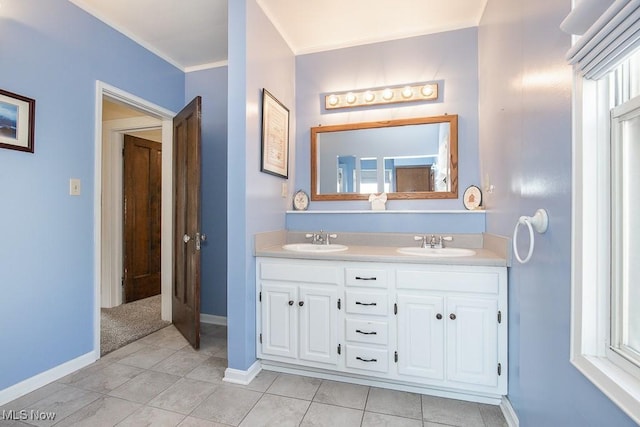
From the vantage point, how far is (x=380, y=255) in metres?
1.81

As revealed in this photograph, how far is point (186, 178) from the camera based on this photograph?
2.46m

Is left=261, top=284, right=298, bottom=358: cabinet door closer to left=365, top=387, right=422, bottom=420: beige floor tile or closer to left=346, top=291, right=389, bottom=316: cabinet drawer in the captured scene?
left=346, top=291, right=389, bottom=316: cabinet drawer

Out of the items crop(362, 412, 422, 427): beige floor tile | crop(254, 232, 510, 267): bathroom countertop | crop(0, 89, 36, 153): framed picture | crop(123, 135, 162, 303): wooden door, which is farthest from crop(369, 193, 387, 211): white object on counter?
crop(123, 135, 162, 303): wooden door

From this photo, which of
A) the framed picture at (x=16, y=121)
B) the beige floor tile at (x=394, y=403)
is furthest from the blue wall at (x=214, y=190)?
the beige floor tile at (x=394, y=403)

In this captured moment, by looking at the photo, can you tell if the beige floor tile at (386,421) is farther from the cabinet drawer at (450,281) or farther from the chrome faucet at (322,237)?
the chrome faucet at (322,237)

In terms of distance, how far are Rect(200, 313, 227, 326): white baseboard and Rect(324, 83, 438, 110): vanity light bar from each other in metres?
2.26

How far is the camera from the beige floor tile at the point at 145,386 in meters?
1.73

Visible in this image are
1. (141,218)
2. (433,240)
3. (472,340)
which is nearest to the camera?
(472,340)

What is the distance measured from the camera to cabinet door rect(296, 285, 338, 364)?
187 centimetres

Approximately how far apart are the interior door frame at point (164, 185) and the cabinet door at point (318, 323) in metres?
1.53

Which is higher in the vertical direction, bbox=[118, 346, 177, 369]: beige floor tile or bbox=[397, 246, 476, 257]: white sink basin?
bbox=[397, 246, 476, 257]: white sink basin

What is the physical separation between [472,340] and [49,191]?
2735mm

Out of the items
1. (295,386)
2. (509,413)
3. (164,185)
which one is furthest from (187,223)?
(509,413)

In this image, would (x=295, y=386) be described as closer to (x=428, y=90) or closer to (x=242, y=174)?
(x=242, y=174)
